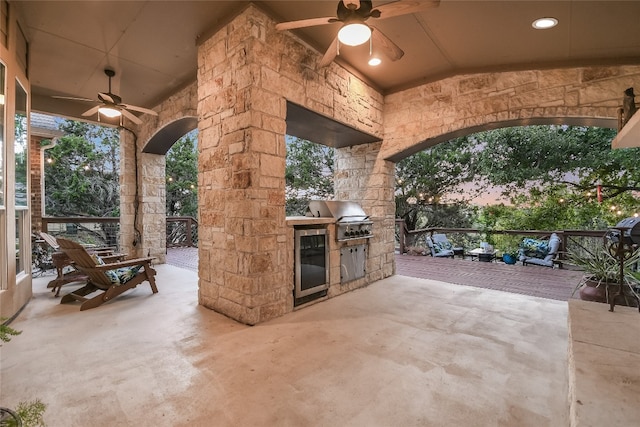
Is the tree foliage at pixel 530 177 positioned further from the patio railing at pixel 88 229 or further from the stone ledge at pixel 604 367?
the patio railing at pixel 88 229

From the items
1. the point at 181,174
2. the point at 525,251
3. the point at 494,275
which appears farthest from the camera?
the point at 181,174

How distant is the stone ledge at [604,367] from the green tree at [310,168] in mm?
8436

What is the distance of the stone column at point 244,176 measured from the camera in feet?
9.48

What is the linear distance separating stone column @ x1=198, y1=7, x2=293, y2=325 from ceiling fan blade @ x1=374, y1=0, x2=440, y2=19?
1240 millimetres

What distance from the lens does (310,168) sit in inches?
401

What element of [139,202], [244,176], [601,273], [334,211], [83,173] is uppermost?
[83,173]

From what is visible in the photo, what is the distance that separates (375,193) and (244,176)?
2579mm

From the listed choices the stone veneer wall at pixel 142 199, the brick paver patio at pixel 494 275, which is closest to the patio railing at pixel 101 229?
the stone veneer wall at pixel 142 199

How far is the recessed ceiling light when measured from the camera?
289 cm

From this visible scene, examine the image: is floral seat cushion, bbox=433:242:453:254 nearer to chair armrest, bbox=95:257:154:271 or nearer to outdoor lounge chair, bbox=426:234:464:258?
outdoor lounge chair, bbox=426:234:464:258

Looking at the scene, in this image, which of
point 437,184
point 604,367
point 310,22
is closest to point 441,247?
point 437,184

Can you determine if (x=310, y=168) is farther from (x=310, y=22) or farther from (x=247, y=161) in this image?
(x=310, y=22)

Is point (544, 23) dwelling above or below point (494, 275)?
above

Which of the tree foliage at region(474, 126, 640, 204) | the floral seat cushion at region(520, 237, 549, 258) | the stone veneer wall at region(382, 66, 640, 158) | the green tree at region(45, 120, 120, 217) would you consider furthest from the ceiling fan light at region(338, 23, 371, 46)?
the green tree at region(45, 120, 120, 217)
